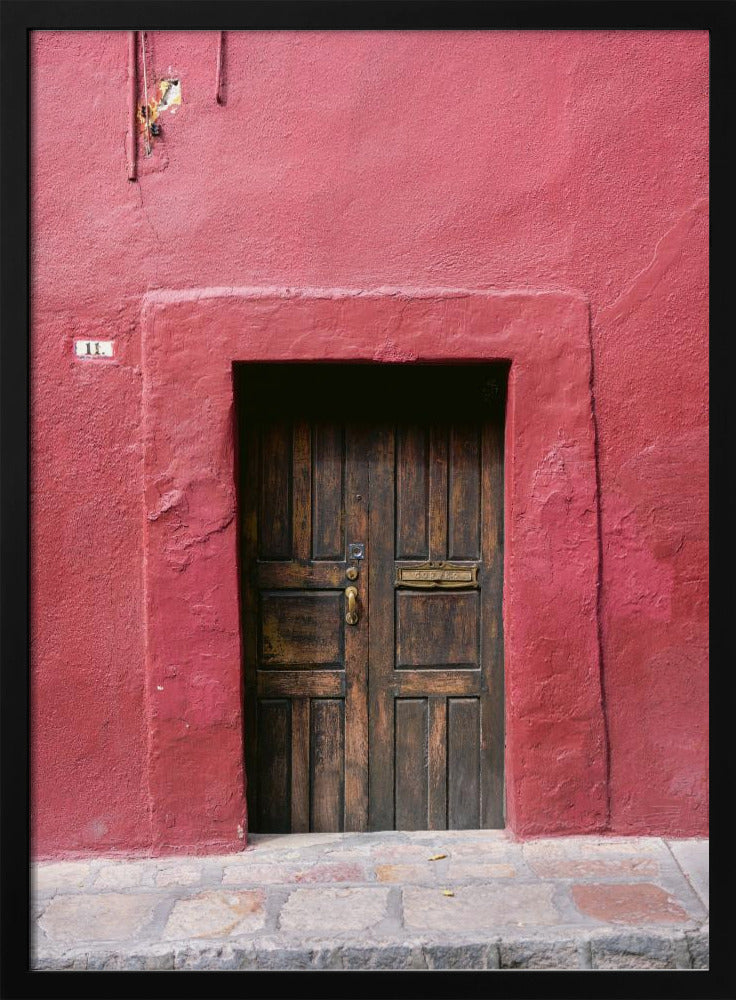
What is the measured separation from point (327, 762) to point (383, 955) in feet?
3.46

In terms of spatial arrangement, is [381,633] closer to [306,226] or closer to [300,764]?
[300,764]

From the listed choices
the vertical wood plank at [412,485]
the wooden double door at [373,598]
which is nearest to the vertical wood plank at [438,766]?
Answer: the wooden double door at [373,598]

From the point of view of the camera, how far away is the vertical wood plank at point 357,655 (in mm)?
3773

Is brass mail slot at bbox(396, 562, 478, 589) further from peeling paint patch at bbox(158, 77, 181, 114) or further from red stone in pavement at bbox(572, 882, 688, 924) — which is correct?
peeling paint patch at bbox(158, 77, 181, 114)

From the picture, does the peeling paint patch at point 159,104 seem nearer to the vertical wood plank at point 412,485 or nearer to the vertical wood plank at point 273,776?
the vertical wood plank at point 412,485

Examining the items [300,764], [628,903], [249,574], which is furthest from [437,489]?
[628,903]

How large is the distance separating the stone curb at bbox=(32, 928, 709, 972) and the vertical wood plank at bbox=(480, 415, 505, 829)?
0.96 meters

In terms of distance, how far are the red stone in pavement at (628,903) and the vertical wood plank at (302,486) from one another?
1.67 m

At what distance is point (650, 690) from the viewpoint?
143 inches

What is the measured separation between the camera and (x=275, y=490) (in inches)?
148

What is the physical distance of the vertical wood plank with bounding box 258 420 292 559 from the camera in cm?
377
